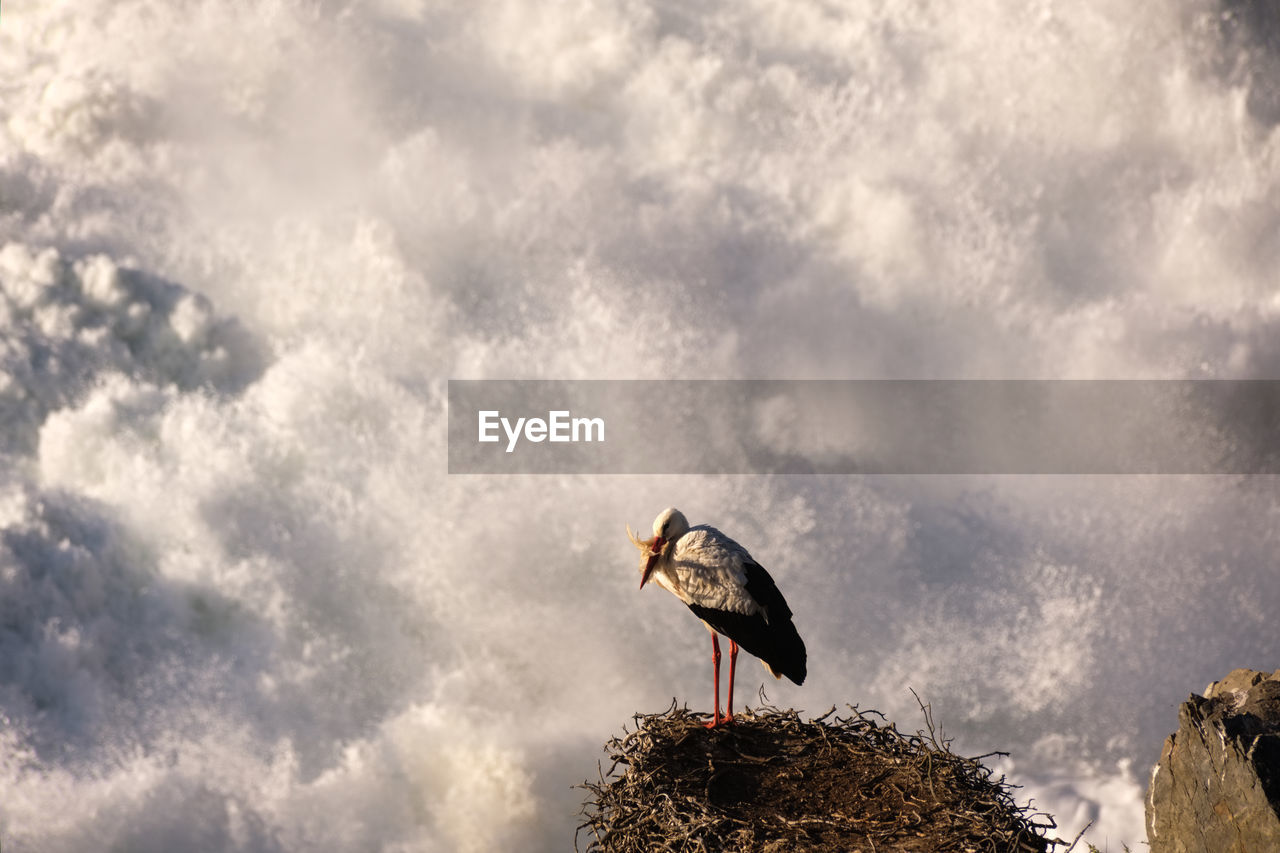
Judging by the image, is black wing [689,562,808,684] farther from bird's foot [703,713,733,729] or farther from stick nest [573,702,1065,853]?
bird's foot [703,713,733,729]

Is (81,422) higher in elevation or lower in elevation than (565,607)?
higher

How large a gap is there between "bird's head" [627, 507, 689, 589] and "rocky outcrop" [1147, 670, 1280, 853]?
3573mm

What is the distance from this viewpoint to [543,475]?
781 inches

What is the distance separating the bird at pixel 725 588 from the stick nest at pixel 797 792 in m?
0.37

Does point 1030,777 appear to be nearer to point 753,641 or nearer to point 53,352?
point 753,641

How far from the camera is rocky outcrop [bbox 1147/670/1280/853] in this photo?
7254 millimetres

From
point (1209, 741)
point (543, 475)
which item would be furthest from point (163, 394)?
point (1209, 741)

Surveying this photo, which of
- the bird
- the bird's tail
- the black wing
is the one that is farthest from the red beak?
the bird's tail

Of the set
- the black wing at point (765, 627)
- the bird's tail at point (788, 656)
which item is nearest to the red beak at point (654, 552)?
the black wing at point (765, 627)

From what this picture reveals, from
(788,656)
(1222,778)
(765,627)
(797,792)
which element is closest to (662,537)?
(765,627)

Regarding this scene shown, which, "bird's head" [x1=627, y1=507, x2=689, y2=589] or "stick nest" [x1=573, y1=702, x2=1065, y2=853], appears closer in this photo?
"stick nest" [x1=573, y1=702, x2=1065, y2=853]

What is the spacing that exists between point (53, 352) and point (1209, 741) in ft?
57.8

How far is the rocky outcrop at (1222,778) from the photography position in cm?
725

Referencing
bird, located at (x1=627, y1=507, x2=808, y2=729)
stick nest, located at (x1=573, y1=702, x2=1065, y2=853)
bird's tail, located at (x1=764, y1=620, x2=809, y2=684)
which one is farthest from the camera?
bird's tail, located at (x1=764, y1=620, x2=809, y2=684)
